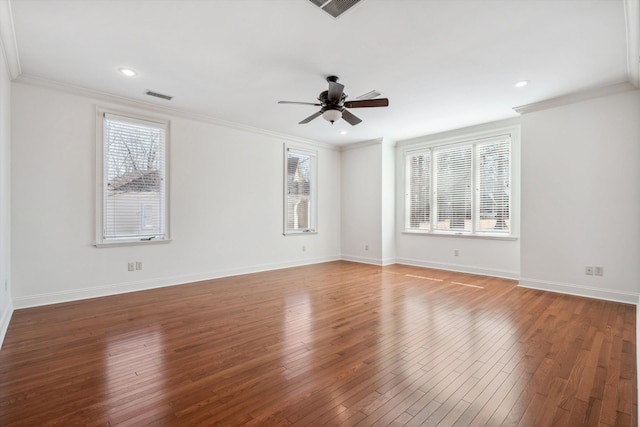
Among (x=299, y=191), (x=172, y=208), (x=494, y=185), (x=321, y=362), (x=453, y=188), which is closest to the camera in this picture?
(x=321, y=362)

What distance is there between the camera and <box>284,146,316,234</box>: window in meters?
6.54

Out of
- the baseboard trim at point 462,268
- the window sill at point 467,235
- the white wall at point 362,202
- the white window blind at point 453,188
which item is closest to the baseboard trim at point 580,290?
the baseboard trim at point 462,268

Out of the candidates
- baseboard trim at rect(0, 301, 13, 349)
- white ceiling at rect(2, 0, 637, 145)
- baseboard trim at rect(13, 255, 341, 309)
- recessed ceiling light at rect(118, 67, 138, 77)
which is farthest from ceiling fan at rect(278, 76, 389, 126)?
baseboard trim at rect(0, 301, 13, 349)

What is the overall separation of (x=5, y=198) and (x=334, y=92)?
3767 millimetres

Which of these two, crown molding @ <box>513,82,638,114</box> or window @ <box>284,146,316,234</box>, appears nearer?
crown molding @ <box>513,82,638,114</box>

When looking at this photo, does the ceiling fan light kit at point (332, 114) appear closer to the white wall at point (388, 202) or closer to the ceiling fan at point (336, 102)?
the ceiling fan at point (336, 102)

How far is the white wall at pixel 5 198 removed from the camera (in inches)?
115

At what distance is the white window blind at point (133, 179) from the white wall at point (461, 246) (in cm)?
489

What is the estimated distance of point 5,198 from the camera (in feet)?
10.5

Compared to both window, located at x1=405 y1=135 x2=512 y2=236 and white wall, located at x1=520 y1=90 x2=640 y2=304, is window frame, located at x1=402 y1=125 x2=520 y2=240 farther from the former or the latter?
white wall, located at x1=520 y1=90 x2=640 y2=304

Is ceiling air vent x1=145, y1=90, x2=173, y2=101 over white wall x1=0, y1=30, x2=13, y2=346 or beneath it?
over

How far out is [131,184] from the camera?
447 cm

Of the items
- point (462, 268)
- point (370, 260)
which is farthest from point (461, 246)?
point (370, 260)

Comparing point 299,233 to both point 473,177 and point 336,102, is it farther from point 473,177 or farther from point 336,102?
point 473,177
